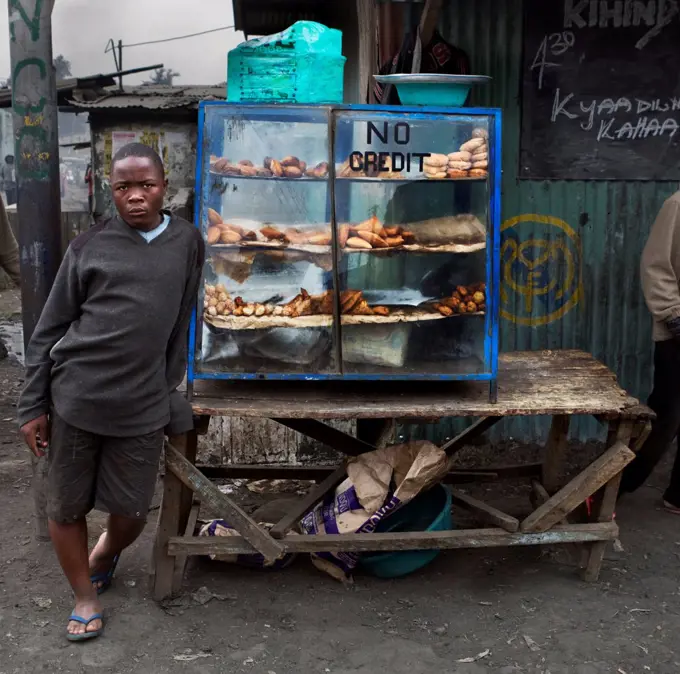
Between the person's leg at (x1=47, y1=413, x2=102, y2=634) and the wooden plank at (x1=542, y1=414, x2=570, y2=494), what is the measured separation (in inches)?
88.3

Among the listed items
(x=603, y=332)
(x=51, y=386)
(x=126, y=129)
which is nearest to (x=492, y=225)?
(x=51, y=386)

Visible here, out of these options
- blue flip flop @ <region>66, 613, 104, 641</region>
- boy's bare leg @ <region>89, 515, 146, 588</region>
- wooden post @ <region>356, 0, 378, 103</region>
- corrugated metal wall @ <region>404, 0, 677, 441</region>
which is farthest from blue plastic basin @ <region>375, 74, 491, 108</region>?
blue flip flop @ <region>66, 613, 104, 641</region>

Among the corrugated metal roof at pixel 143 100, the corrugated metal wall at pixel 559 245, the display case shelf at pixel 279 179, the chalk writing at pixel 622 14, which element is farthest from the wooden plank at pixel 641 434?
the corrugated metal roof at pixel 143 100

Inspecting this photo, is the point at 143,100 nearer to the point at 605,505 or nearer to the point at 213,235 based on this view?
the point at 213,235

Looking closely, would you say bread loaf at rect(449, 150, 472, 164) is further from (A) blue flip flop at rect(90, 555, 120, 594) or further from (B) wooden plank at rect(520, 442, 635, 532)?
(A) blue flip flop at rect(90, 555, 120, 594)

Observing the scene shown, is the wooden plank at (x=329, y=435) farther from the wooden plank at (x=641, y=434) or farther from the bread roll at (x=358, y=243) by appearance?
the wooden plank at (x=641, y=434)

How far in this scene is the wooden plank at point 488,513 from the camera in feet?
11.9

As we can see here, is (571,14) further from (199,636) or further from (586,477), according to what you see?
(199,636)

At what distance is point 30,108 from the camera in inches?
150

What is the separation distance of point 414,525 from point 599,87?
2890 mm

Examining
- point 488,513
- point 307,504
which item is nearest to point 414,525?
point 488,513

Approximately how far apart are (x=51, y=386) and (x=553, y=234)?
3.34 metres

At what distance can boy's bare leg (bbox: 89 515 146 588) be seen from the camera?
3350mm

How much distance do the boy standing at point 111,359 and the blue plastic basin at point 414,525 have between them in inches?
45.5
